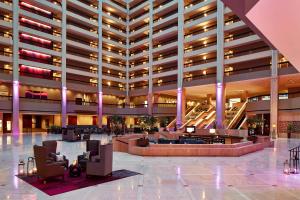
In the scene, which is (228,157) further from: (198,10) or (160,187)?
(198,10)

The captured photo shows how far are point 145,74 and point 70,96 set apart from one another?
12464 mm

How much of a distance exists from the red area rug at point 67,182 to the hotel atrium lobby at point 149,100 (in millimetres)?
30

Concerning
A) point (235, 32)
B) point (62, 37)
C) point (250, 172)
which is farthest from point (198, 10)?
point (250, 172)

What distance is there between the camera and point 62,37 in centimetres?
3506

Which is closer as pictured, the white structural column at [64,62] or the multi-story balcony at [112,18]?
the white structural column at [64,62]

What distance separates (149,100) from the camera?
128ft

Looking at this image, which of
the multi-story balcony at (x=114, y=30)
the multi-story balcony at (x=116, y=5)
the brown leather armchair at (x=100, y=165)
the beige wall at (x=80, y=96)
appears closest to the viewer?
the brown leather armchair at (x=100, y=165)

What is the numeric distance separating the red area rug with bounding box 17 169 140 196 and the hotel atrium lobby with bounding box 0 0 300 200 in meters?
0.03

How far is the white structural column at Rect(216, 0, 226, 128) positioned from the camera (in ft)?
96.2

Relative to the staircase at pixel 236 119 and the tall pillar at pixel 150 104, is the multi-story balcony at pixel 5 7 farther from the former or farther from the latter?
the staircase at pixel 236 119

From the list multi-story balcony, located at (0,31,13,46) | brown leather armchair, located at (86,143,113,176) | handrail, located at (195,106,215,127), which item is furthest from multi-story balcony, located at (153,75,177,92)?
brown leather armchair, located at (86,143,113,176)

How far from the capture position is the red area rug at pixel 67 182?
260 inches

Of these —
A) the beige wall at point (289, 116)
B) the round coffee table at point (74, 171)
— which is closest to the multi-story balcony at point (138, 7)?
the beige wall at point (289, 116)

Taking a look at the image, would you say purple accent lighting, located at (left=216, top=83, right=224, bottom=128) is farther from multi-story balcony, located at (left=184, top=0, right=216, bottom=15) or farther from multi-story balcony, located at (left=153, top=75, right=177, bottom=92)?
multi-story balcony, located at (left=184, top=0, right=216, bottom=15)
